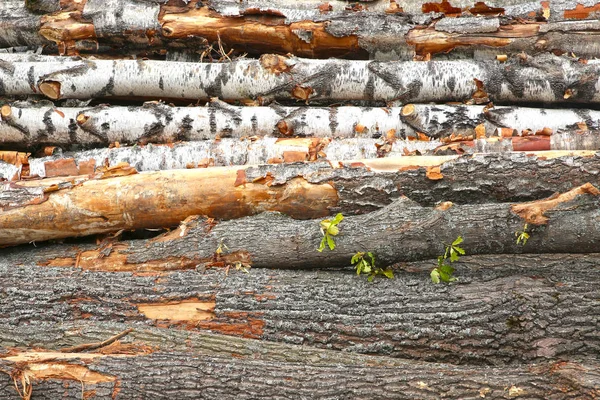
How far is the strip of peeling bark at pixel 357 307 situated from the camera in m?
2.84

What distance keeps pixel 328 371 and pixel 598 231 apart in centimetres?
159

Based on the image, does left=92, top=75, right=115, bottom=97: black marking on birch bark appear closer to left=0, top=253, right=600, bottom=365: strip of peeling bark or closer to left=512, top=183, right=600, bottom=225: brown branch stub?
left=0, top=253, right=600, bottom=365: strip of peeling bark

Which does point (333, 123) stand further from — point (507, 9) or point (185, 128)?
point (507, 9)

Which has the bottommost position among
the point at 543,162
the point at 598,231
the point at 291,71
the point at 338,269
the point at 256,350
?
the point at 256,350

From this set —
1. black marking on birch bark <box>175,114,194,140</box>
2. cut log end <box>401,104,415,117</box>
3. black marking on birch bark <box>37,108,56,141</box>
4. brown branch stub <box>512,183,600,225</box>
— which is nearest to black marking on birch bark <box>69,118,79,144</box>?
black marking on birch bark <box>37,108,56,141</box>

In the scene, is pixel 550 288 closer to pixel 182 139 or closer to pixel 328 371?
pixel 328 371

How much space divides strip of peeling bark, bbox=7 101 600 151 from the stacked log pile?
0.06 feet

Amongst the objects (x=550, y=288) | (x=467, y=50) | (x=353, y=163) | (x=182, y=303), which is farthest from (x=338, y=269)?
(x=467, y=50)

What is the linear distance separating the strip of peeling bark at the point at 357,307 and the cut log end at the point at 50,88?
1.62 meters

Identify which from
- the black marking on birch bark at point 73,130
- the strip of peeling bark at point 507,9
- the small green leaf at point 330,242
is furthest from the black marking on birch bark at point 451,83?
the black marking on birch bark at point 73,130

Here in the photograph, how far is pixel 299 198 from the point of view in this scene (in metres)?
3.50

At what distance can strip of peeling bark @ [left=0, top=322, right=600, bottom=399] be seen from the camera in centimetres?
245

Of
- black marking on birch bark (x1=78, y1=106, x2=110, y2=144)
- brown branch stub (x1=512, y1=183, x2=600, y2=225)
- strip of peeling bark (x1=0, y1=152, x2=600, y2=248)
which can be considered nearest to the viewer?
brown branch stub (x1=512, y1=183, x2=600, y2=225)

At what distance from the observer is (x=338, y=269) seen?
11.1 ft
